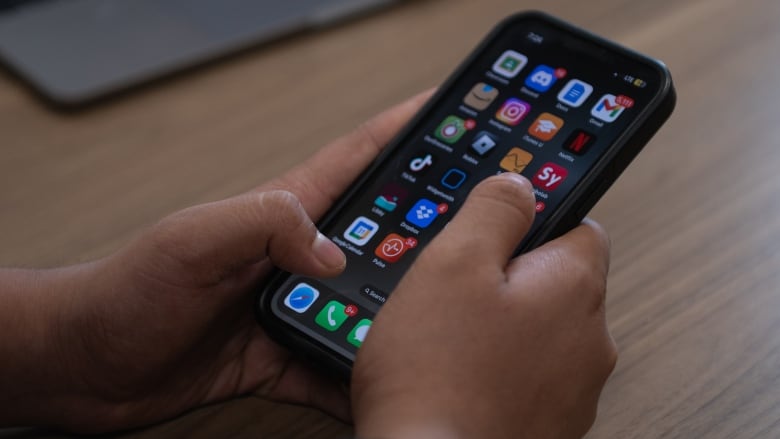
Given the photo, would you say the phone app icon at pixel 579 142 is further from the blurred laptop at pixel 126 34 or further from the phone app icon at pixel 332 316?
the blurred laptop at pixel 126 34

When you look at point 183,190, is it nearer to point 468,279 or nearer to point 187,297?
point 187,297

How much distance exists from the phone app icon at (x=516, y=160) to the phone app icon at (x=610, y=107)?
1.8 inches

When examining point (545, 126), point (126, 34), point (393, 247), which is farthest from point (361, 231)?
point (126, 34)

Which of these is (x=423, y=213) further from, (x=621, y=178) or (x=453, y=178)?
(x=621, y=178)

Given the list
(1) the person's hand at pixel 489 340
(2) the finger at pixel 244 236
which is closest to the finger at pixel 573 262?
(1) the person's hand at pixel 489 340

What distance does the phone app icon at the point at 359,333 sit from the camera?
1.75ft

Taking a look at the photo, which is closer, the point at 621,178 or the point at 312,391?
the point at 312,391

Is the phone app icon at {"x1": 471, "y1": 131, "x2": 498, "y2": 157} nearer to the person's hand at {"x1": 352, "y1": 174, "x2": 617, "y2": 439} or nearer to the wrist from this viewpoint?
the person's hand at {"x1": 352, "y1": 174, "x2": 617, "y2": 439}

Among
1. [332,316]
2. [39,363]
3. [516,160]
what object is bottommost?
[39,363]

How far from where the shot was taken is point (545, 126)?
59 centimetres

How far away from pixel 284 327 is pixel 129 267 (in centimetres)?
9

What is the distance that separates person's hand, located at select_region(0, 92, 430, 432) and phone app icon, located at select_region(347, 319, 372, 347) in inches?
1.3

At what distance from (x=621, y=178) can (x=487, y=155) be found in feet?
0.47

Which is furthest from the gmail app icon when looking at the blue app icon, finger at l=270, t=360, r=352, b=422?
finger at l=270, t=360, r=352, b=422
